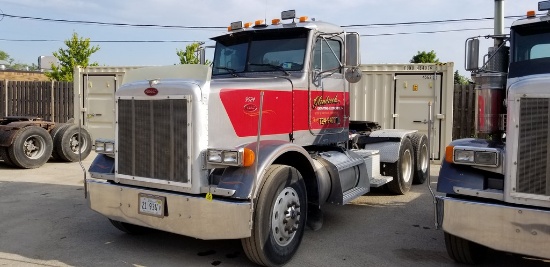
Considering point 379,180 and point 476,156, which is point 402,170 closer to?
point 379,180

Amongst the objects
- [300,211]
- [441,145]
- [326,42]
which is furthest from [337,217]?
[441,145]

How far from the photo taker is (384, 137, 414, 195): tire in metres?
7.97

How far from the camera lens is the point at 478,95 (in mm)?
5195

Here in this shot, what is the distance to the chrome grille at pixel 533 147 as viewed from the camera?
12.2ft

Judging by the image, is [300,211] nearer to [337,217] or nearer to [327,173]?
[327,173]

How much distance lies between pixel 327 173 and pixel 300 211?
770 millimetres

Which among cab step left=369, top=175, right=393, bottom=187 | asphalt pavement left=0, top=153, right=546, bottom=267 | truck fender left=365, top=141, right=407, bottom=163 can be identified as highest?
truck fender left=365, top=141, right=407, bottom=163

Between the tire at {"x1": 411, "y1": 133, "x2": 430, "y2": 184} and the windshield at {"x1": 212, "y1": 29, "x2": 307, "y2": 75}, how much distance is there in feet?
13.8

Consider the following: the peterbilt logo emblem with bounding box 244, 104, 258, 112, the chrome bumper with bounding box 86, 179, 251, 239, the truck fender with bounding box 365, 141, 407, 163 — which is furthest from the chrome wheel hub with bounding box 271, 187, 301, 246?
the truck fender with bounding box 365, 141, 407, 163

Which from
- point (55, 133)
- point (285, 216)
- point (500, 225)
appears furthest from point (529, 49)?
point (55, 133)

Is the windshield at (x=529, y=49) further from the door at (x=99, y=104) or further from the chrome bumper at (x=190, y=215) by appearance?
the door at (x=99, y=104)

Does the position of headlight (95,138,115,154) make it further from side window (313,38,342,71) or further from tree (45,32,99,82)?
tree (45,32,99,82)

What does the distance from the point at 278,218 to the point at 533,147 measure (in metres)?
2.25

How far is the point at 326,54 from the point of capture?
593cm
